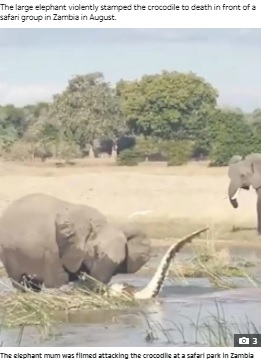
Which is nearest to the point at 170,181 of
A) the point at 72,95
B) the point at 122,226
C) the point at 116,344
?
the point at 72,95

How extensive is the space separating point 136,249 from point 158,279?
25 cm

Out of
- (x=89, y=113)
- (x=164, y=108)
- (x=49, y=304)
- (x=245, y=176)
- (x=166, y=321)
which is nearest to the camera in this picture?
(x=166, y=321)

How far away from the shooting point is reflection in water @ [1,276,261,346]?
718 cm

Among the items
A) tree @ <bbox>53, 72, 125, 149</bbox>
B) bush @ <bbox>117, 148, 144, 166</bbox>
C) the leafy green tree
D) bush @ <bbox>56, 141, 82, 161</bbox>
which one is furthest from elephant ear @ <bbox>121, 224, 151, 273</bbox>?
bush @ <bbox>56, 141, 82, 161</bbox>

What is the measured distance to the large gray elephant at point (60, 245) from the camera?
830cm

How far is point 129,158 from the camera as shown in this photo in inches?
419

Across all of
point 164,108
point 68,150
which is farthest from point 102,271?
point 164,108

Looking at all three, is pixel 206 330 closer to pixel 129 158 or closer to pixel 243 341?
pixel 243 341

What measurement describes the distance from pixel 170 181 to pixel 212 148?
5.28ft

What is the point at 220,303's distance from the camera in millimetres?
8258
